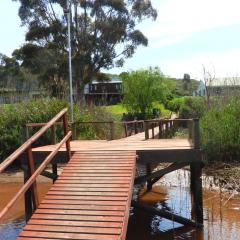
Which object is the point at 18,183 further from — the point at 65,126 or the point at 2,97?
the point at 2,97

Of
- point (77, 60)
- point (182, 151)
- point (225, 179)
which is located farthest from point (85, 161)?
point (77, 60)

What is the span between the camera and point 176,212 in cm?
1133

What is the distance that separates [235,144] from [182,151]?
7095 mm

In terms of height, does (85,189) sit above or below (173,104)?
below

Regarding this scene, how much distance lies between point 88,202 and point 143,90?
1575 inches

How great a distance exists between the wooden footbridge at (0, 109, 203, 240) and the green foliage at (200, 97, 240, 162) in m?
6.16

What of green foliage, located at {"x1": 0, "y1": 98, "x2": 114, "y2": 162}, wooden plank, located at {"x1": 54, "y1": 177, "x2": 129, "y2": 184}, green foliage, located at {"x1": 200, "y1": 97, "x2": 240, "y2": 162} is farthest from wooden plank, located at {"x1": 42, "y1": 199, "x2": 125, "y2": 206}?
green foliage, located at {"x1": 0, "y1": 98, "x2": 114, "y2": 162}

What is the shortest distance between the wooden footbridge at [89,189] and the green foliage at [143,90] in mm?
36165

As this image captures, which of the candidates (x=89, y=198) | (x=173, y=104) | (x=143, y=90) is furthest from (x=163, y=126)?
(x=173, y=104)

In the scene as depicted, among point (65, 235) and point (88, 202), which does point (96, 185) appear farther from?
point (65, 235)

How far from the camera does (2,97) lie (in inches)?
1056

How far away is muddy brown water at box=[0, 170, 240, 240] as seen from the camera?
31.1 ft

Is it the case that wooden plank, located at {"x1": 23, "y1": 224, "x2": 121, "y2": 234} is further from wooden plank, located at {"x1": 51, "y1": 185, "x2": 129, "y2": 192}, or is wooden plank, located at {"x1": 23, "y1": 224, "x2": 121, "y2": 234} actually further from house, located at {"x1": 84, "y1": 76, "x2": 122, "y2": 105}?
house, located at {"x1": 84, "y1": 76, "x2": 122, "y2": 105}

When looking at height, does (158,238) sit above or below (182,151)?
below
